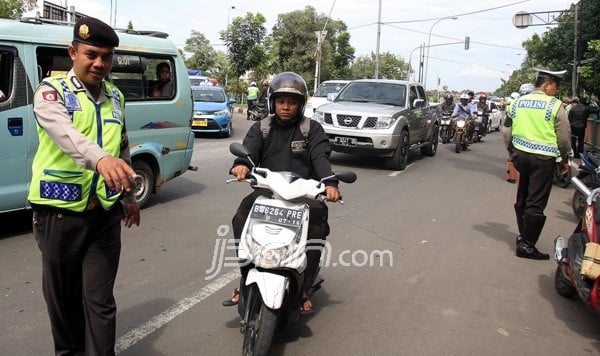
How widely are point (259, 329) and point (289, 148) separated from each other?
1246mm

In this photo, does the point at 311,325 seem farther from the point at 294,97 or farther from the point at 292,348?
the point at 294,97

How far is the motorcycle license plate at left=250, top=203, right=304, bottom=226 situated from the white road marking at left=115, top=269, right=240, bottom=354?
122 cm

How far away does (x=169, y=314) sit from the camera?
12.6 ft

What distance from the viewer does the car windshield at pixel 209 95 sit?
16.8m

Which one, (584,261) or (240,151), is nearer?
(240,151)

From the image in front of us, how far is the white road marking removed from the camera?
3.41 meters

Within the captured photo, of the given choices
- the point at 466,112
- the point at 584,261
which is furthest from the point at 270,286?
the point at 466,112

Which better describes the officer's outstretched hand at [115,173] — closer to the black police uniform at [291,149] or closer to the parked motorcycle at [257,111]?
the black police uniform at [291,149]

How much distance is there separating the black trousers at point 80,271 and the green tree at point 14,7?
2091 cm

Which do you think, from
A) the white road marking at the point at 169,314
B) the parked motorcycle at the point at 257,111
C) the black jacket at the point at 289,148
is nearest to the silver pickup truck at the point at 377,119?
the white road marking at the point at 169,314

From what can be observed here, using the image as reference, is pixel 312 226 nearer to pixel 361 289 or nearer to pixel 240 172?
pixel 240 172

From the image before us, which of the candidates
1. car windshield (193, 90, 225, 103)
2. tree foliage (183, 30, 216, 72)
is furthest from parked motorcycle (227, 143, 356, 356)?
tree foliage (183, 30, 216, 72)

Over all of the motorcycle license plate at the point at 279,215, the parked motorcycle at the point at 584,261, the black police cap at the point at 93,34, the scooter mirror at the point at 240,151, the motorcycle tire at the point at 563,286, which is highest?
the black police cap at the point at 93,34

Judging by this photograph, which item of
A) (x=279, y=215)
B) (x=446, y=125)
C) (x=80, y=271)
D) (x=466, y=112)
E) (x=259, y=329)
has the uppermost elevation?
(x=466, y=112)
